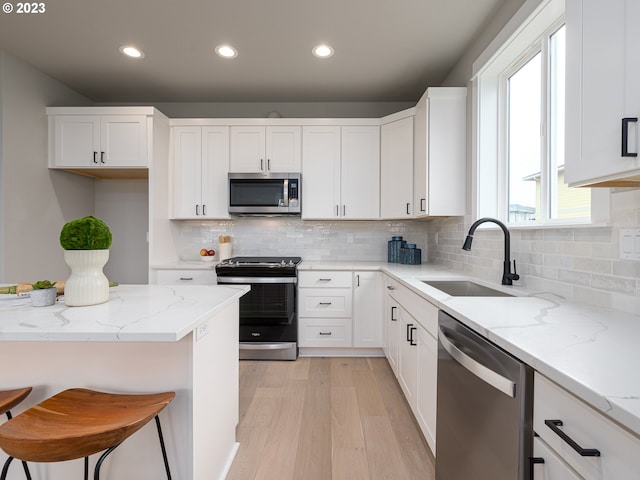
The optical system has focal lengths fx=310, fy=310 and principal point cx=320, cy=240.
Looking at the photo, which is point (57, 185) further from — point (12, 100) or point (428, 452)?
point (428, 452)

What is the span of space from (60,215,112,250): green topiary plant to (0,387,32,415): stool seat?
1.75 feet

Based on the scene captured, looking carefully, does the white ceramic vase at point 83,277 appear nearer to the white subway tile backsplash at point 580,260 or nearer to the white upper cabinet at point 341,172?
the white subway tile backsplash at point 580,260

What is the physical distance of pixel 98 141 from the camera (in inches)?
122

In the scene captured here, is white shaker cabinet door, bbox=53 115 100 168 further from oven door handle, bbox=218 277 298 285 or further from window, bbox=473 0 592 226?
window, bbox=473 0 592 226

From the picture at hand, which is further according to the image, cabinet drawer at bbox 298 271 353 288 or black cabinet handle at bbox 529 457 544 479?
cabinet drawer at bbox 298 271 353 288

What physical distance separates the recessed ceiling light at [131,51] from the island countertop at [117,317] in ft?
7.16

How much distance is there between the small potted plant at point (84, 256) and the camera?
1.20 metres

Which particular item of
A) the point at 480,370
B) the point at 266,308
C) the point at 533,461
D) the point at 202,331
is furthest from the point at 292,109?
the point at 533,461

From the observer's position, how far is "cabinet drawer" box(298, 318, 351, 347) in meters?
3.05

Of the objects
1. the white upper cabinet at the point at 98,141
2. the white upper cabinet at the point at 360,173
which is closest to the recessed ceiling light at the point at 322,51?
the white upper cabinet at the point at 360,173

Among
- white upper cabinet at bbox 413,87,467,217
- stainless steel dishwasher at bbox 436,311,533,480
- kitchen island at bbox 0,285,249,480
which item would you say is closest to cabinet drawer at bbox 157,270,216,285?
kitchen island at bbox 0,285,249,480

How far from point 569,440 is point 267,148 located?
10.5ft

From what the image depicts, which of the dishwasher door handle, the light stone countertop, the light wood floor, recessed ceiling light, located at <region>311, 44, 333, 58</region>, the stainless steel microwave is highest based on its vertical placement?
recessed ceiling light, located at <region>311, 44, 333, 58</region>

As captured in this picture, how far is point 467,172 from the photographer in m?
2.61
